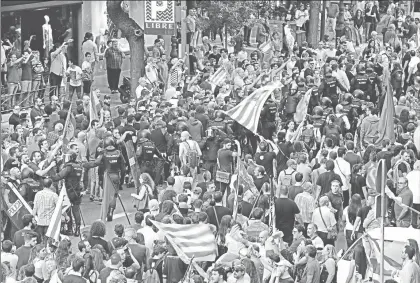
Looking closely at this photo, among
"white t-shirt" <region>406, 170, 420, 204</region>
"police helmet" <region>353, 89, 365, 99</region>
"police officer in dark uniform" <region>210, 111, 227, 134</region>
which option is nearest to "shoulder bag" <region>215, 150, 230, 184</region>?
"police officer in dark uniform" <region>210, 111, 227, 134</region>

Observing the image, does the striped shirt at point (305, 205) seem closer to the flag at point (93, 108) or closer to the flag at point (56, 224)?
the flag at point (56, 224)

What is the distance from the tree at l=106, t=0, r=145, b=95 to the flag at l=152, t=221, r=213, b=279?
15647mm

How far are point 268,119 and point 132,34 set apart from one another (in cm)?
769

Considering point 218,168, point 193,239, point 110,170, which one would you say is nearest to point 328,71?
point 218,168

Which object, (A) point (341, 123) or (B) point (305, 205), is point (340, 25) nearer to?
(A) point (341, 123)

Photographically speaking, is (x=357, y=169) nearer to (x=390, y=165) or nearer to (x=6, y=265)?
(x=390, y=165)

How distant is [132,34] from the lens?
1326 inches

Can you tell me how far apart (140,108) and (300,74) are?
5.34 metres

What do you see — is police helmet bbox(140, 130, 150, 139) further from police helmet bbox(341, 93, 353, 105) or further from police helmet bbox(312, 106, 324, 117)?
police helmet bbox(341, 93, 353, 105)

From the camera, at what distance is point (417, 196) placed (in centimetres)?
2136

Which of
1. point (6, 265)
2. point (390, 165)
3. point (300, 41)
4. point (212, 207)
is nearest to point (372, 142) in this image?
point (390, 165)

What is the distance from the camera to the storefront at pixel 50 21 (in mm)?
36406

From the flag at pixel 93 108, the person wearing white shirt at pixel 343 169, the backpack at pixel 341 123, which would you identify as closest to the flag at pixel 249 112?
the backpack at pixel 341 123

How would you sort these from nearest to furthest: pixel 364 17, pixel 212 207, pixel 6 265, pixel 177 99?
pixel 6 265
pixel 212 207
pixel 177 99
pixel 364 17
